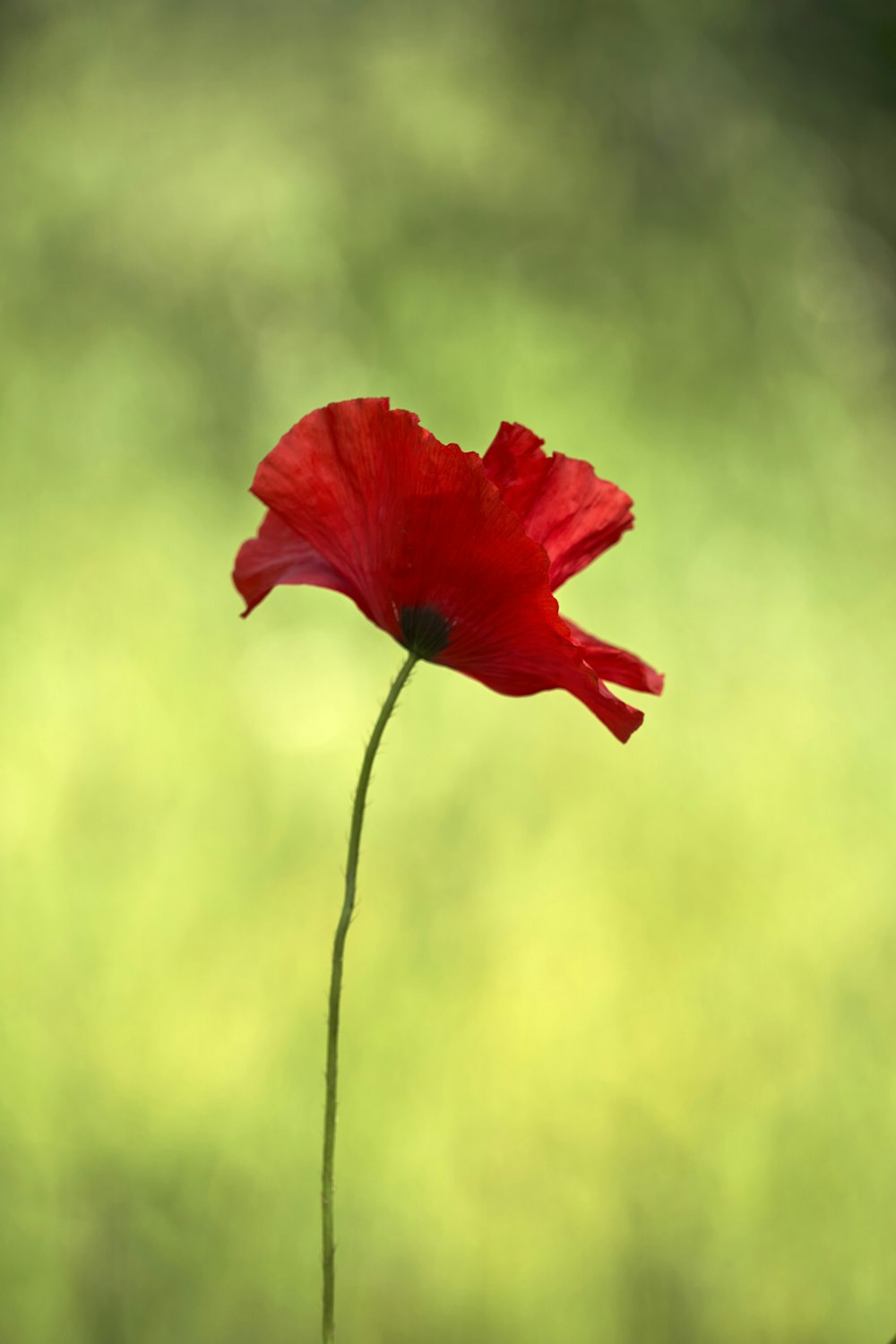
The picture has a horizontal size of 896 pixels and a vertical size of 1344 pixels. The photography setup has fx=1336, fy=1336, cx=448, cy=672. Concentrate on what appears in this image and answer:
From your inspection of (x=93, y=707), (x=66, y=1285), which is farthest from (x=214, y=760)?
(x=66, y=1285)

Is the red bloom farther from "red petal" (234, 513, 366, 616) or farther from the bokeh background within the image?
the bokeh background

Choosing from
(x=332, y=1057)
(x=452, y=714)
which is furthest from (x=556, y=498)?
(x=452, y=714)

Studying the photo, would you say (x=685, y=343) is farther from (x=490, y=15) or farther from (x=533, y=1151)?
(x=533, y=1151)

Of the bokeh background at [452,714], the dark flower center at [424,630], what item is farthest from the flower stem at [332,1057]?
the bokeh background at [452,714]

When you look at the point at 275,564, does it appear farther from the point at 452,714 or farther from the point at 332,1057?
the point at 452,714

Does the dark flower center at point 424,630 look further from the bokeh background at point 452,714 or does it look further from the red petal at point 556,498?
the bokeh background at point 452,714

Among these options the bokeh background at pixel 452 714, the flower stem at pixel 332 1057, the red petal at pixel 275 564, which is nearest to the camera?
the flower stem at pixel 332 1057

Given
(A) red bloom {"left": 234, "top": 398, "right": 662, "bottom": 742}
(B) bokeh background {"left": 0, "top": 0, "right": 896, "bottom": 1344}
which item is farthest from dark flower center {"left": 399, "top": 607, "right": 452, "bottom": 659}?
(B) bokeh background {"left": 0, "top": 0, "right": 896, "bottom": 1344}
